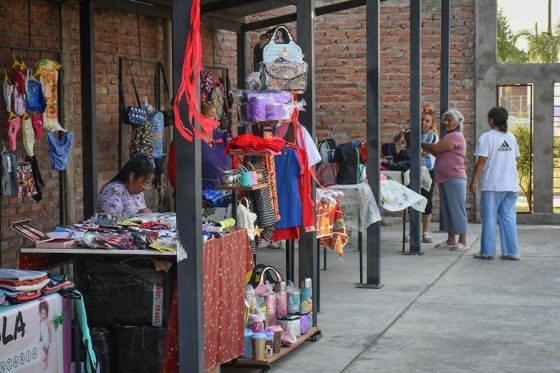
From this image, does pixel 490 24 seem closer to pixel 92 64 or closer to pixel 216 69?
pixel 216 69

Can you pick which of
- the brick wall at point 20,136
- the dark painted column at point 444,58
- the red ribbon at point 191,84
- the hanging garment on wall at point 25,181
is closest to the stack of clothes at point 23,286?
the red ribbon at point 191,84

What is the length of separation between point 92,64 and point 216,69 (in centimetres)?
523

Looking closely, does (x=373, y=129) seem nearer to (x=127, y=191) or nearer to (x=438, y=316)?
(x=438, y=316)

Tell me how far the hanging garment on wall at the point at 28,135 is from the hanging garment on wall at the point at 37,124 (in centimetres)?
8

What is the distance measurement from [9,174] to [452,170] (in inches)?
220

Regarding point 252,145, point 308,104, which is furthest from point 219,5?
point 252,145

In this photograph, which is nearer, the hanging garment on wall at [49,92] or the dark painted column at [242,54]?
the hanging garment on wall at [49,92]

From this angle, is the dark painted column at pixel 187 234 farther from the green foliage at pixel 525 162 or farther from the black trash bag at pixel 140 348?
the green foliage at pixel 525 162

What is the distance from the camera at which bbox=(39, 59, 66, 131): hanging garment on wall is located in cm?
1039

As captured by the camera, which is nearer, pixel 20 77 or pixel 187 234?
pixel 187 234

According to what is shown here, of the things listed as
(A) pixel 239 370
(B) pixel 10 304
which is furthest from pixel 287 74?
(B) pixel 10 304

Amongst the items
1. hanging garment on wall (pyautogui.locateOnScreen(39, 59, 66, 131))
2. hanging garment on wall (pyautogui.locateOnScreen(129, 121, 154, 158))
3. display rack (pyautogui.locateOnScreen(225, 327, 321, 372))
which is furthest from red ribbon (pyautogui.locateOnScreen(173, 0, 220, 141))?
hanging garment on wall (pyautogui.locateOnScreen(129, 121, 154, 158))

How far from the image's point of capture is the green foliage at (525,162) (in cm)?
1655

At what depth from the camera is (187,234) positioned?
583 centimetres
